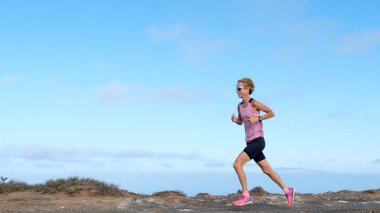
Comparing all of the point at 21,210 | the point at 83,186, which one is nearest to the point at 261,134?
the point at 21,210

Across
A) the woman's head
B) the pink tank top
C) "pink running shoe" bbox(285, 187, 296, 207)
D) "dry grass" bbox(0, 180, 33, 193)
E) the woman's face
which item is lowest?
"pink running shoe" bbox(285, 187, 296, 207)

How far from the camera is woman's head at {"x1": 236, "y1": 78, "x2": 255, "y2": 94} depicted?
1081cm

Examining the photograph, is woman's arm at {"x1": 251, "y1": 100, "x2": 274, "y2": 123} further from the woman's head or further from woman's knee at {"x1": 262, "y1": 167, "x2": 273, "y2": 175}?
woman's knee at {"x1": 262, "y1": 167, "x2": 273, "y2": 175}

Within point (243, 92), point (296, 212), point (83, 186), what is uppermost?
point (243, 92)

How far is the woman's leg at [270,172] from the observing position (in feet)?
35.0

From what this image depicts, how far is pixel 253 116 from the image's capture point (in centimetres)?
1045

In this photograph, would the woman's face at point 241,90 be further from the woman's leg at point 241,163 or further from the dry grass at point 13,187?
the dry grass at point 13,187

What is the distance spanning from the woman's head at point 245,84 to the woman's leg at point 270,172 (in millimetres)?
1468

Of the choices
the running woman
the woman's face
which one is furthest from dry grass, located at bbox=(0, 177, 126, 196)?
the woman's face

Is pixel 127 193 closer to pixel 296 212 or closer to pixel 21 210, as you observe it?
pixel 21 210

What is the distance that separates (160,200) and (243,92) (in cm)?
459

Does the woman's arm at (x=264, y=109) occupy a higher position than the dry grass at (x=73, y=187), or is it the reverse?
the woman's arm at (x=264, y=109)

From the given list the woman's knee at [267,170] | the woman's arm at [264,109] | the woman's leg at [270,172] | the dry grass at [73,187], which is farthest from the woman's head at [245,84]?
the dry grass at [73,187]

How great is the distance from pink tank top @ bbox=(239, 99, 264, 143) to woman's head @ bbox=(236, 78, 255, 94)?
39 centimetres
